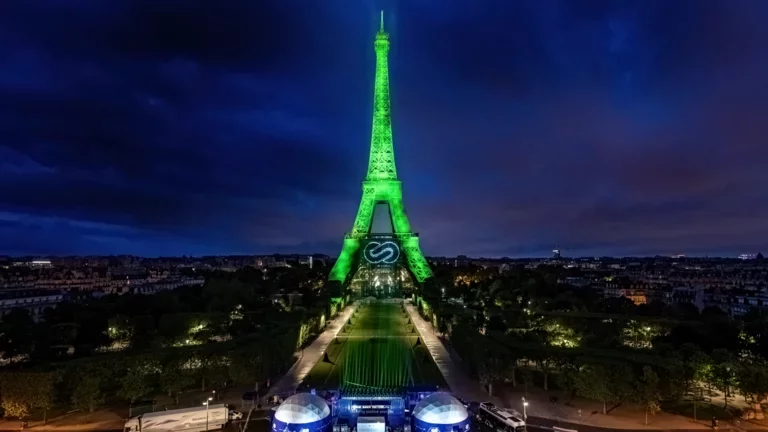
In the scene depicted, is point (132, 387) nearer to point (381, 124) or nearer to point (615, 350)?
point (615, 350)

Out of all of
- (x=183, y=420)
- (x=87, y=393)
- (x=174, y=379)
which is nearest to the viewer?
(x=183, y=420)

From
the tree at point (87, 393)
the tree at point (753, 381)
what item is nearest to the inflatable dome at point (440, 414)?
the tree at point (753, 381)

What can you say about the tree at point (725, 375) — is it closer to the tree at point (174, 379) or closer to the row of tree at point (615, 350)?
the row of tree at point (615, 350)

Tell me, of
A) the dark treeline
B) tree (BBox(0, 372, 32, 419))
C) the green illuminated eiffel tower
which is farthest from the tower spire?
tree (BBox(0, 372, 32, 419))

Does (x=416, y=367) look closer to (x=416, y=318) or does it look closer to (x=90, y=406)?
(x=90, y=406)

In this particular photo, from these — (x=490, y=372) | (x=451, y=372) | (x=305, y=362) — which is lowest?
(x=451, y=372)

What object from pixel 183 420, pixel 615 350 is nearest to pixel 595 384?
pixel 615 350
